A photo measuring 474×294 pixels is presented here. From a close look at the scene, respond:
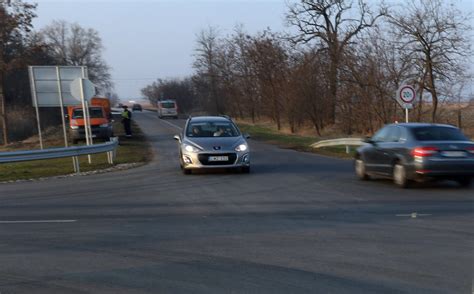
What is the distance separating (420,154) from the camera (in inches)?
527

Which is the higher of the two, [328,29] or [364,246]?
[328,29]

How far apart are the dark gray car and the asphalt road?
16.1 inches

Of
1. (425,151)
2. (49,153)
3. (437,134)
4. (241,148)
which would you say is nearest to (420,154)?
(425,151)

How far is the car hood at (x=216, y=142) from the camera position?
17.2 meters

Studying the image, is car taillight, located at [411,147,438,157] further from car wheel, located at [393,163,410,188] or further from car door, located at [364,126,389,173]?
car door, located at [364,126,389,173]

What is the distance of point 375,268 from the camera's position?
6633 millimetres

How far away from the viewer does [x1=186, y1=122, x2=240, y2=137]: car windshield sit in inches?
722

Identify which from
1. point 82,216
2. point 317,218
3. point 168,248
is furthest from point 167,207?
point 168,248

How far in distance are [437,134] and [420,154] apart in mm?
941

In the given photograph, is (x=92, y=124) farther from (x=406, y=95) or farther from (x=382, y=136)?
(x=382, y=136)

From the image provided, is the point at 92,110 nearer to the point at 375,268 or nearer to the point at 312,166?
the point at 312,166

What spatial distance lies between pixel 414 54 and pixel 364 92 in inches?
168

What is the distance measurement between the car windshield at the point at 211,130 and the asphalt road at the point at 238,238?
11.2ft

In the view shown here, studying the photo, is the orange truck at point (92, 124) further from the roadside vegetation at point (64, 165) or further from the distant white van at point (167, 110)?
the distant white van at point (167, 110)
